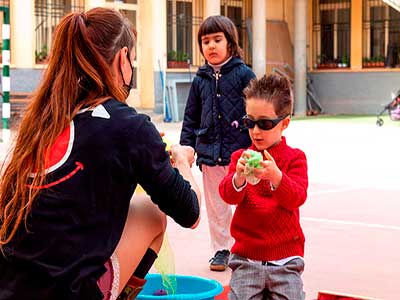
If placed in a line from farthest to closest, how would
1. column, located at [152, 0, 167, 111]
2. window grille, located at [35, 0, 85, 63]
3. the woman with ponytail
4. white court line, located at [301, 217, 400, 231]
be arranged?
column, located at [152, 0, 167, 111], window grille, located at [35, 0, 85, 63], white court line, located at [301, 217, 400, 231], the woman with ponytail

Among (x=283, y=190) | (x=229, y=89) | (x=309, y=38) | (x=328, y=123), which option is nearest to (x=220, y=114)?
(x=229, y=89)

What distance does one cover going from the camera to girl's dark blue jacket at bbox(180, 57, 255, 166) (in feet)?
19.8

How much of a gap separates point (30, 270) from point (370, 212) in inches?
232

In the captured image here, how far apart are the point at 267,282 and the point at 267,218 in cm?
28

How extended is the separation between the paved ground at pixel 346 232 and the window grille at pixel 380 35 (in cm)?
1327

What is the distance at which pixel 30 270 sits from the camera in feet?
9.78

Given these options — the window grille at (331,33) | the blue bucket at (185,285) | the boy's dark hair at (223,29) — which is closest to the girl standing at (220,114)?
the boy's dark hair at (223,29)

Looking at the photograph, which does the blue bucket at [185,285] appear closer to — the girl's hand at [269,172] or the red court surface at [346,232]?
the girl's hand at [269,172]

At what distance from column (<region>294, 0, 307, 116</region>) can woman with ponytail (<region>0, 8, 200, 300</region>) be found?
24.2 meters

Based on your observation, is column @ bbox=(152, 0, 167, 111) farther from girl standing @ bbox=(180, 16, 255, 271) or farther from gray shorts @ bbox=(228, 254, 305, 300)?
gray shorts @ bbox=(228, 254, 305, 300)

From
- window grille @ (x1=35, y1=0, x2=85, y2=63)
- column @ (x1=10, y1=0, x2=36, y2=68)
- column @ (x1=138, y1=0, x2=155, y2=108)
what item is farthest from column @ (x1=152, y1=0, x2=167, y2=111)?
column @ (x1=10, y1=0, x2=36, y2=68)

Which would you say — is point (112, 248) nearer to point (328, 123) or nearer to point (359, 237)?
point (359, 237)

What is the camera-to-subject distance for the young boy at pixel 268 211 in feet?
12.7

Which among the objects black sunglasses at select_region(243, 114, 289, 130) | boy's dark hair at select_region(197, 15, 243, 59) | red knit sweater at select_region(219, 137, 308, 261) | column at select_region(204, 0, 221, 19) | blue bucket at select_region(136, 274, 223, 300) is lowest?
blue bucket at select_region(136, 274, 223, 300)
